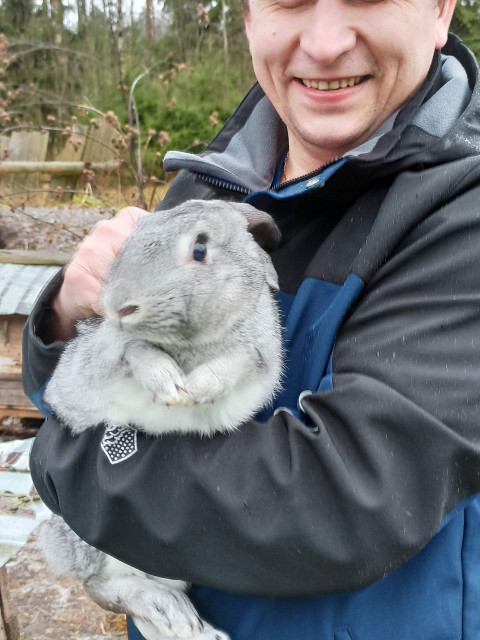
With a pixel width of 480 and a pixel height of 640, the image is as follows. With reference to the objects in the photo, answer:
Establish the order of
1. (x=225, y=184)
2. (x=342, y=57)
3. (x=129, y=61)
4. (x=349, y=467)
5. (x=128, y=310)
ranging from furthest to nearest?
1. (x=129, y=61)
2. (x=225, y=184)
3. (x=342, y=57)
4. (x=128, y=310)
5. (x=349, y=467)

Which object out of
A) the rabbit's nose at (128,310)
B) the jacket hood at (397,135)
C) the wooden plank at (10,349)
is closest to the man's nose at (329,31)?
the jacket hood at (397,135)

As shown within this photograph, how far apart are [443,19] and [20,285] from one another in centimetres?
351

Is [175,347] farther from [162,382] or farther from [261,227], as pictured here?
[261,227]

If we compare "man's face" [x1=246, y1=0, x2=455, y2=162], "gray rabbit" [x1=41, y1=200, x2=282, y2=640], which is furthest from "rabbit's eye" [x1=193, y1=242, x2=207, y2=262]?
"man's face" [x1=246, y1=0, x2=455, y2=162]

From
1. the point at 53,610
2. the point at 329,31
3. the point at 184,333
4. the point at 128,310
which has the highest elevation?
the point at 329,31

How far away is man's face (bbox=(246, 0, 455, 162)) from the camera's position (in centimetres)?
174

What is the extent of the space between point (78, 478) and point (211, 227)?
77 centimetres

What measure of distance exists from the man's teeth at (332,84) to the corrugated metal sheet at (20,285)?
2.92 m

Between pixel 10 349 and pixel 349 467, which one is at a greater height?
pixel 349 467

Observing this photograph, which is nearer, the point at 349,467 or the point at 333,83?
the point at 349,467

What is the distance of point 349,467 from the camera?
51.9 inches

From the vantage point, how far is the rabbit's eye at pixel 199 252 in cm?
170

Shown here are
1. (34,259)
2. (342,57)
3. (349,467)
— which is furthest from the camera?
(34,259)

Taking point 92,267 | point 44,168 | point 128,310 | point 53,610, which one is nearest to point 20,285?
point 53,610
